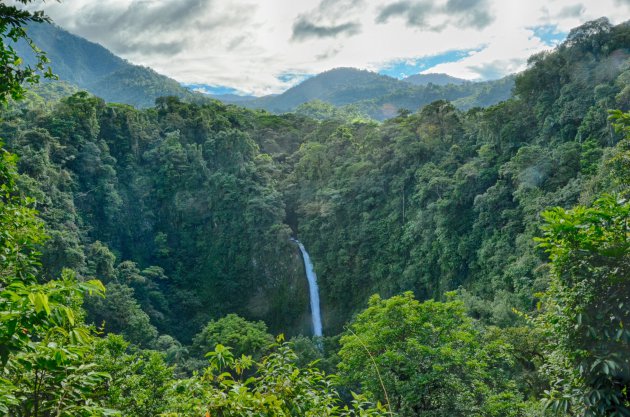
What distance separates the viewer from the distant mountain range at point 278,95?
300 ft

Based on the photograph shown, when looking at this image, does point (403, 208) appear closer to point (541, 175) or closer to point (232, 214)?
point (541, 175)

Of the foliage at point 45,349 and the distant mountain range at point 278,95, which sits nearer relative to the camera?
the foliage at point 45,349

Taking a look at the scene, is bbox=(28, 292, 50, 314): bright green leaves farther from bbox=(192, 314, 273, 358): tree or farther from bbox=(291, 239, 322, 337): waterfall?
bbox=(291, 239, 322, 337): waterfall

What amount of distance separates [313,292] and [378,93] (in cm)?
10782

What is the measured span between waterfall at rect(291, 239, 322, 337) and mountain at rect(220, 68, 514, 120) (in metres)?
45.6

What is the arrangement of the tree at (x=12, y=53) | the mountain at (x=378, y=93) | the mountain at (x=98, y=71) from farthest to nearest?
the mountain at (x=98, y=71) < the mountain at (x=378, y=93) < the tree at (x=12, y=53)

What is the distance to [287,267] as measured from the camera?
30.4 m

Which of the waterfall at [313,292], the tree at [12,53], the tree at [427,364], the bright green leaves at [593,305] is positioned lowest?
the waterfall at [313,292]

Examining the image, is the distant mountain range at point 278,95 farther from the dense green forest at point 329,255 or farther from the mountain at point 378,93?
the dense green forest at point 329,255

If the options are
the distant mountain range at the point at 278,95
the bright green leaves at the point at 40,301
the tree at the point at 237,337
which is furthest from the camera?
the distant mountain range at the point at 278,95

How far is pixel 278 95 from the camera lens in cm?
18500

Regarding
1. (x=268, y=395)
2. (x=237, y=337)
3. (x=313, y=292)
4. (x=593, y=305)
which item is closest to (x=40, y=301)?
(x=268, y=395)

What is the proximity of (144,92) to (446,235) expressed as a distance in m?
93.3

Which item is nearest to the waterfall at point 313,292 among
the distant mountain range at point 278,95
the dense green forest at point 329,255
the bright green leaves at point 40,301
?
the dense green forest at point 329,255
